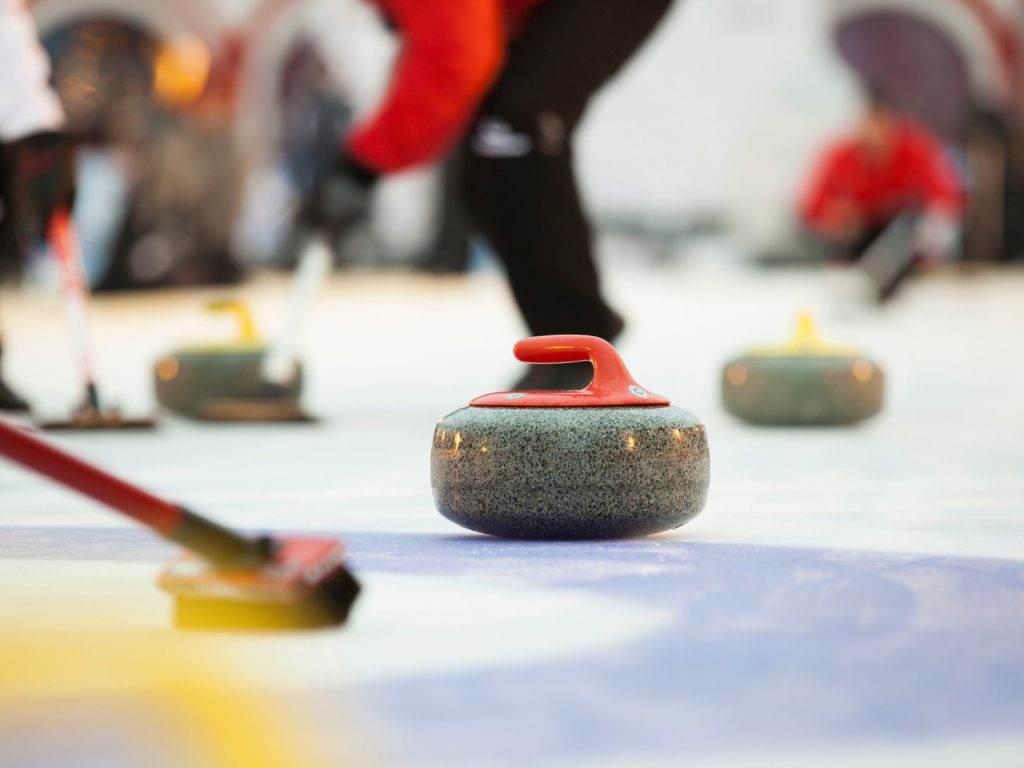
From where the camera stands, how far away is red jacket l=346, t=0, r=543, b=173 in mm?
2779

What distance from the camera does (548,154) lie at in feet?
9.42

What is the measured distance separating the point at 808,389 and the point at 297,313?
998 millimetres

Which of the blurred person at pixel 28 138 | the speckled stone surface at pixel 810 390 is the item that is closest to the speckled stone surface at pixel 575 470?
the speckled stone surface at pixel 810 390

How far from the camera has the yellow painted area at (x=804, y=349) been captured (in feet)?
10.0

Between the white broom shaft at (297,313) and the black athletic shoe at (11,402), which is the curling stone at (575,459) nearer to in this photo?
the white broom shaft at (297,313)

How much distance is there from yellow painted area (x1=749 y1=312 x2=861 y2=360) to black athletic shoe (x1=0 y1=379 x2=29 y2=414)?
136 centimetres

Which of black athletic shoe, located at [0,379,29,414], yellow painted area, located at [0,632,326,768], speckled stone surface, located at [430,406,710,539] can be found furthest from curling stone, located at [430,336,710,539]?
black athletic shoe, located at [0,379,29,414]

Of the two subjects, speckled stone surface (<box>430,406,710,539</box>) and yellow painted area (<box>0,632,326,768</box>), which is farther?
speckled stone surface (<box>430,406,710,539</box>)

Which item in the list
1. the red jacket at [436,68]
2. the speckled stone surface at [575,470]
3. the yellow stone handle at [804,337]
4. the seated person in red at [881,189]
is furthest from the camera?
the seated person in red at [881,189]

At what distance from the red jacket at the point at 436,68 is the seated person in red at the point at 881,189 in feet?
15.4

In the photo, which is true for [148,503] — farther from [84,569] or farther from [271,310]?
[271,310]

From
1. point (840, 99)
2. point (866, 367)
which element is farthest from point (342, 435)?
point (840, 99)

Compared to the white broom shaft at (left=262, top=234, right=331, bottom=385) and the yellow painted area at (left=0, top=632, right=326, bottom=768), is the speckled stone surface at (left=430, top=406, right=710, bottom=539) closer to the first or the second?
the yellow painted area at (left=0, top=632, right=326, bottom=768)

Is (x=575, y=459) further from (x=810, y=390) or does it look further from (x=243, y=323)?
(x=243, y=323)
